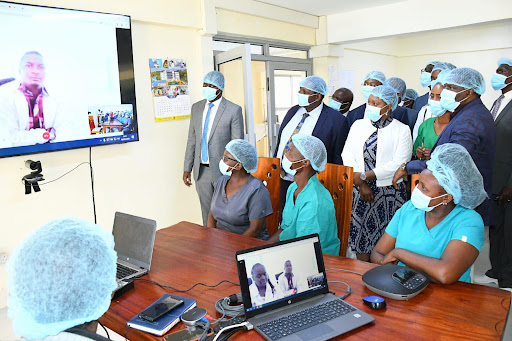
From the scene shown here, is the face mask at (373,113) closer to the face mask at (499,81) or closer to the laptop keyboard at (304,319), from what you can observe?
the face mask at (499,81)

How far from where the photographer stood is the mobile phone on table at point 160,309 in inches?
49.8

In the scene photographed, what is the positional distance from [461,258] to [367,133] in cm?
156

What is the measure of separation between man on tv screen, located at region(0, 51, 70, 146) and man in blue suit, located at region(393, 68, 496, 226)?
247cm

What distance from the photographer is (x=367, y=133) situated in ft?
9.42

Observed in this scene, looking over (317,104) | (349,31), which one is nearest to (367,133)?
(317,104)

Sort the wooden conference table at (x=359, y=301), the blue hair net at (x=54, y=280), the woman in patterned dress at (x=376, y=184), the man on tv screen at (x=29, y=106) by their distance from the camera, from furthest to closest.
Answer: the woman in patterned dress at (x=376, y=184)
the man on tv screen at (x=29, y=106)
the wooden conference table at (x=359, y=301)
the blue hair net at (x=54, y=280)

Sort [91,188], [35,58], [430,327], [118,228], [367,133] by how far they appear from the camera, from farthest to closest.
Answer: [91,188] → [367,133] → [35,58] → [118,228] → [430,327]

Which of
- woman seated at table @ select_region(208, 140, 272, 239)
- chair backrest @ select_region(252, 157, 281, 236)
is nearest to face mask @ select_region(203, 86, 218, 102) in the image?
chair backrest @ select_region(252, 157, 281, 236)

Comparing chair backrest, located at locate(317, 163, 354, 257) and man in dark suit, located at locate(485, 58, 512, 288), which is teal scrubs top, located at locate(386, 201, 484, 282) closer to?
chair backrest, located at locate(317, 163, 354, 257)

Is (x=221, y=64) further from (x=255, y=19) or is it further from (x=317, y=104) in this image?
(x=317, y=104)

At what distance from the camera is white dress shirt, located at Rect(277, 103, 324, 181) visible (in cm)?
321

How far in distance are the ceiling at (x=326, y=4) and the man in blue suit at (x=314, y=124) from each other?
71.2 inches

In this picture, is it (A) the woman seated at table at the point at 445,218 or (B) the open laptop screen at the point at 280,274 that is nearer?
(B) the open laptop screen at the point at 280,274

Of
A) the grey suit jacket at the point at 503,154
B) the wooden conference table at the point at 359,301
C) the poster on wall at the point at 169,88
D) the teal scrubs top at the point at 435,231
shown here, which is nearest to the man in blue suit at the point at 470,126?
the grey suit jacket at the point at 503,154
